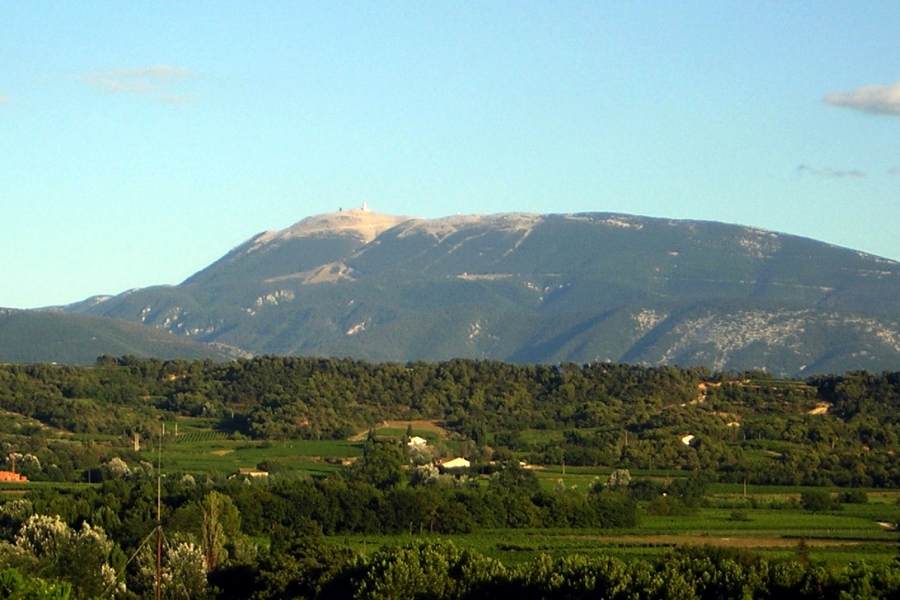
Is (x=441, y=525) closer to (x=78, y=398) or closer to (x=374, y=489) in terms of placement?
(x=374, y=489)

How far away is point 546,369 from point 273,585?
86502 mm

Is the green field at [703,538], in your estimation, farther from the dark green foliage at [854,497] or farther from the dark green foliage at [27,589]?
the dark green foliage at [27,589]

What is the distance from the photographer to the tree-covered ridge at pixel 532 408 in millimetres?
99125

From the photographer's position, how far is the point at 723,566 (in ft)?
154

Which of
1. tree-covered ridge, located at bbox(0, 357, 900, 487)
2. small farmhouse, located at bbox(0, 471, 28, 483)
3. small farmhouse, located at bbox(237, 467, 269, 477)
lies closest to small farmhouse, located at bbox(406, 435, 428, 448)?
tree-covered ridge, located at bbox(0, 357, 900, 487)

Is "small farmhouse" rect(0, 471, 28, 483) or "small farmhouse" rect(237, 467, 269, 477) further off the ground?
"small farmhouse" rect(0, 471, 28, 483)

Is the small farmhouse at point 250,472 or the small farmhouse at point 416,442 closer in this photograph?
the small farmhouse at point 250,472

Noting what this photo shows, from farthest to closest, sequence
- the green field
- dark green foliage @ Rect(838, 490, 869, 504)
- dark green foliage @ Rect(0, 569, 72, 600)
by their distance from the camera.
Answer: dark green foliage @ Rect(838, 490, 869, 504), the green field, dark green foliage @ Rect(0, 569, 72, 600)

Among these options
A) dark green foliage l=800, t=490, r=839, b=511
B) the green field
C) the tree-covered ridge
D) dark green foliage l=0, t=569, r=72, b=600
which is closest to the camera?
dark green foliage l=0, t=569, r=72, b=600

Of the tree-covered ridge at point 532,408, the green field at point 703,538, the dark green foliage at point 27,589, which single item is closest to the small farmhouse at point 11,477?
the tree-covered ridge at point 532,408

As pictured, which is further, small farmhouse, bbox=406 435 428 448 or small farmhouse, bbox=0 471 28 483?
small farmhouse, bbox=406 435 428 448

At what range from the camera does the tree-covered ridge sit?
99.1 meters

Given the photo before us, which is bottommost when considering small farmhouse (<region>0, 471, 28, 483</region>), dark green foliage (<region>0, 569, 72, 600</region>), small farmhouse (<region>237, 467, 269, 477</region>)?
small farmhouse (<region>237, 467, 269, 477</region>)

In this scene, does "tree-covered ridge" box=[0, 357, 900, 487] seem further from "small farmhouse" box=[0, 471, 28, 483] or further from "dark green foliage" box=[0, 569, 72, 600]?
"dark green foliage" box=[0, 569, 72, 600]
